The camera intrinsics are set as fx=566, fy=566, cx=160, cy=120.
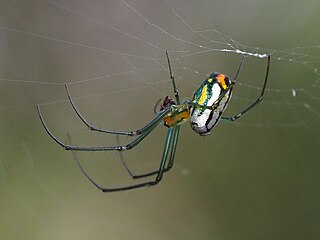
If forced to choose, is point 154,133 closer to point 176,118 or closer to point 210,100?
point 176,118

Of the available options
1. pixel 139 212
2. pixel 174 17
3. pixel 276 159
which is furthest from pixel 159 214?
pixel 174 17

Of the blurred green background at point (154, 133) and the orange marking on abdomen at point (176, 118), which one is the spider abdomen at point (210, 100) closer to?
the orange marking on abdomen at point (176, 118)

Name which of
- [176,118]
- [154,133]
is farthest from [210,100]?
[154,133]

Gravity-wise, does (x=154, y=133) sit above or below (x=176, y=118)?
below

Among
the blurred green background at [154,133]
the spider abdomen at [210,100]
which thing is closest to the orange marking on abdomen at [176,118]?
the spider abdomen at [210,100]

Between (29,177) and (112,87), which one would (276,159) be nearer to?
(112,87)
